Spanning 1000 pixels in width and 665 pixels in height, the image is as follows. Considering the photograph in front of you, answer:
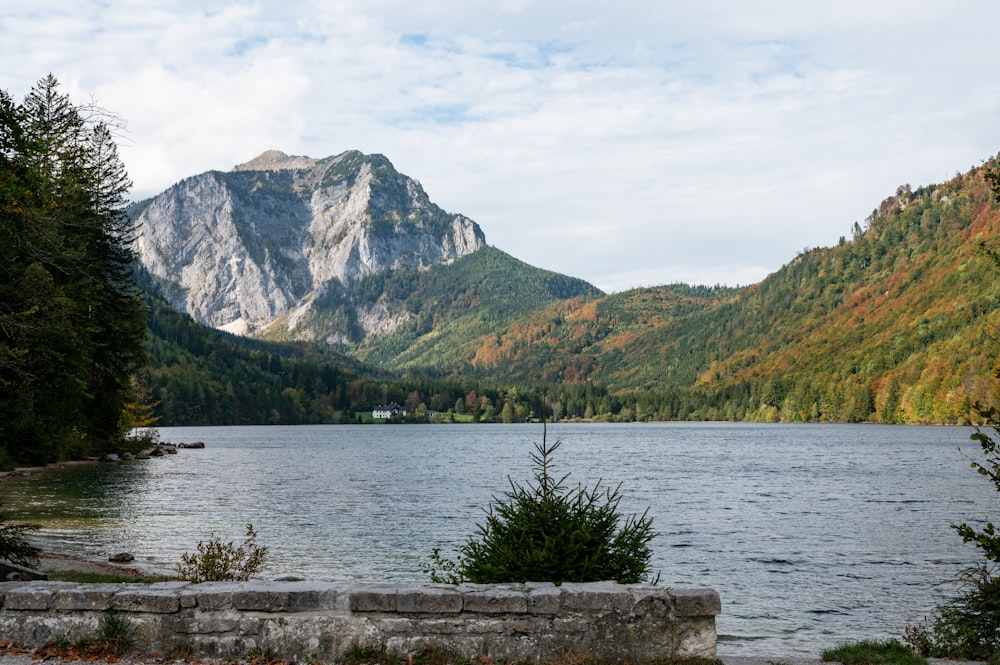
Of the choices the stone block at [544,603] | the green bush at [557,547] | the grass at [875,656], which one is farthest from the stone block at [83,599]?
the grass at [875,656]

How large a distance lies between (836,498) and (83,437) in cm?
5965

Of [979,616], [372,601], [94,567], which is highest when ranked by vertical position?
[372,601]

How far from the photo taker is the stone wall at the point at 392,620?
10719 millimetres

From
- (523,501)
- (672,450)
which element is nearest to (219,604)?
(523,501)

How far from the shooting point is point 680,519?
4738 centimetres

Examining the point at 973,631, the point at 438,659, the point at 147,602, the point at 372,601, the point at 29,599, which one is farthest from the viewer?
the point at 973,631

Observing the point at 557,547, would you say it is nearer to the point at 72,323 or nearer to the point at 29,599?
the point at 29,599

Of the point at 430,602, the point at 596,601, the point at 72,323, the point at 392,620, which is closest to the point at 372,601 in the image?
the point at 392,620

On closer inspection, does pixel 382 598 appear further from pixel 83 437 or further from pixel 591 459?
pixel 591 459

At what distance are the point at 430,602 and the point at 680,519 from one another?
3883 cm

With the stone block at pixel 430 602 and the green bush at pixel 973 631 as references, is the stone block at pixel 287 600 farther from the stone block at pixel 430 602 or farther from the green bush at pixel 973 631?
the green bush at pixel 973 631

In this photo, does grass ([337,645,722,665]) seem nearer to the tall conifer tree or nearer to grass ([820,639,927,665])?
grass ([820,639,927,665])

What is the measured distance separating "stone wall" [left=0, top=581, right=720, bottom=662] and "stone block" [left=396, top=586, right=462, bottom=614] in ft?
0.04

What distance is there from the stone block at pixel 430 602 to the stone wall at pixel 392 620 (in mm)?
13
